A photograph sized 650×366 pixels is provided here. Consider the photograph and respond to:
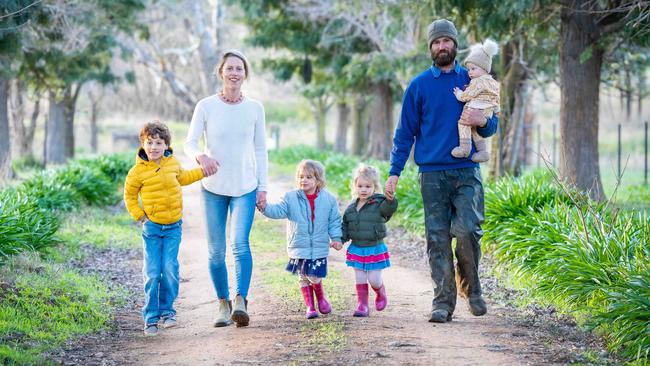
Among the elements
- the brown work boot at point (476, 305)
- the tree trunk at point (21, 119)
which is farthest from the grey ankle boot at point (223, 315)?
the tree trunk at point (21, 119)

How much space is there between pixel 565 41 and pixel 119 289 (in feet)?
27.0

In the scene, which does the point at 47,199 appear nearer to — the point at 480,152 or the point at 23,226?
the point at 23,226

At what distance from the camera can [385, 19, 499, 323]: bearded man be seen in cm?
695

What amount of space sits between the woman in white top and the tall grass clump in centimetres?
262

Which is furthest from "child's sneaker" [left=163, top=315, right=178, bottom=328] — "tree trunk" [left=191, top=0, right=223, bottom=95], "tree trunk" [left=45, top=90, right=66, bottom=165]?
"tree trunk" [left=191, top=0, right=223, bottom=95]

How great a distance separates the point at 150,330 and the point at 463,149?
285cm

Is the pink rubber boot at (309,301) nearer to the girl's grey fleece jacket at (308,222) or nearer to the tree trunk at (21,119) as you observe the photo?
the girl's grey fleece jacket at (308,222)

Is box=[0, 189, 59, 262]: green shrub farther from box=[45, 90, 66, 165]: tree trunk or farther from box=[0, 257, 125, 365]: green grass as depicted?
box=[45, 90, 66, 165]: tree trunk

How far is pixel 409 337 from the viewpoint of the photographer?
6.42 metres

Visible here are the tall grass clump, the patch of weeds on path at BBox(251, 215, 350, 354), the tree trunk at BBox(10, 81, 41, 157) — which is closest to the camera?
the tall grass clump

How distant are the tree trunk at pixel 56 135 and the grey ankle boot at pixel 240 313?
23964 millimetres

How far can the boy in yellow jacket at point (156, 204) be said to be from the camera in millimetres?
6957

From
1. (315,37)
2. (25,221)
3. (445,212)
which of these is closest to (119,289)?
(25,221)

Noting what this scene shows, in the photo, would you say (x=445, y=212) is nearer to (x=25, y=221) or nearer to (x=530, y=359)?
(x=530, y=359)
